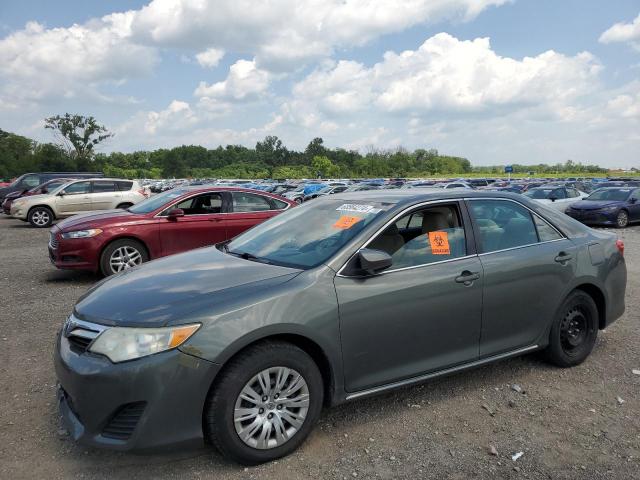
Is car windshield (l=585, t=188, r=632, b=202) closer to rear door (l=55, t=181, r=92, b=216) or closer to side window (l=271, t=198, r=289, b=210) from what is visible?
side window (l=271, t=198, r=289, b=210)

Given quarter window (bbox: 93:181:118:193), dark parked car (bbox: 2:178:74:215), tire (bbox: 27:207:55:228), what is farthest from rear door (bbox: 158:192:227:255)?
dark parked car (bbox: 2:178:74:215)

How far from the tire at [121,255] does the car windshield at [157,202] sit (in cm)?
62

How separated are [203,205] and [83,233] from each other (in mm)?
1869

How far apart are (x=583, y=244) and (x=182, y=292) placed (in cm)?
335

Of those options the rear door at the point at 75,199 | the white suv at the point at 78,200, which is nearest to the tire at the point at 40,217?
the white suv at the point at 78,200

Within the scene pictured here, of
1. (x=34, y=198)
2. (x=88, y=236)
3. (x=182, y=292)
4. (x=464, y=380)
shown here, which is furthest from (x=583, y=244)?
(x=34, y=198)

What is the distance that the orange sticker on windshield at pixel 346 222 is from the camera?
365 cm

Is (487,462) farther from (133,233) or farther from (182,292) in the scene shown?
(133,233)

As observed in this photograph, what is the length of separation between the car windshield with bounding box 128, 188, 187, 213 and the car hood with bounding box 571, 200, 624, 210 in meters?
14.8

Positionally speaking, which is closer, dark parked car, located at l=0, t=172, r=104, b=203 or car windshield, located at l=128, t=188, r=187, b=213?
car windshield, located at l=128, t=188, r=187, b=213

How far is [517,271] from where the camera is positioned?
3.94 meters

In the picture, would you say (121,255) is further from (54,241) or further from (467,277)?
(467,277)

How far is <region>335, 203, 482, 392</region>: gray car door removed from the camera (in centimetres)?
325

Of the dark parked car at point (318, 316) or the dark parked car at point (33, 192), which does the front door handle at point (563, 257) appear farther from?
the dark parked car at point (33, 192)
